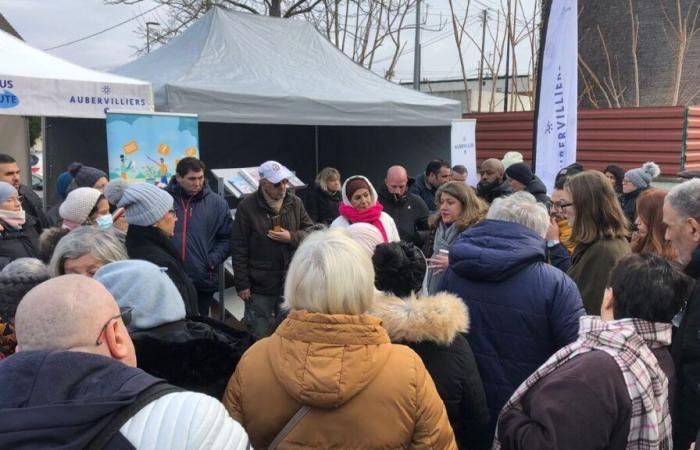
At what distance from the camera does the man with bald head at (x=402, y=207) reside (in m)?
5.33

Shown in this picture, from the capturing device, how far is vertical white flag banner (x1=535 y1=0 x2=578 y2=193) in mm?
6195

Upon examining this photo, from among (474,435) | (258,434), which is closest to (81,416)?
(258,434)

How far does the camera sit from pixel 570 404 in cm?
152

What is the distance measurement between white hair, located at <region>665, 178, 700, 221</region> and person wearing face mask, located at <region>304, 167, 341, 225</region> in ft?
13.1

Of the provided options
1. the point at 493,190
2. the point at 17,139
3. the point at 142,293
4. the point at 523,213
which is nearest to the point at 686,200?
the point at 523,213

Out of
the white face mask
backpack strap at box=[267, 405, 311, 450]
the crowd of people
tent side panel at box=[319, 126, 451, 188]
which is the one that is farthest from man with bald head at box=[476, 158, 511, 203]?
backpack strap at box=[267, 405, 311, 450]

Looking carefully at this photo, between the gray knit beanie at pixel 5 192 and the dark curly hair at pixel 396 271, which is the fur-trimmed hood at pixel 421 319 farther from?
the gray knit beanie at pixel 5 192

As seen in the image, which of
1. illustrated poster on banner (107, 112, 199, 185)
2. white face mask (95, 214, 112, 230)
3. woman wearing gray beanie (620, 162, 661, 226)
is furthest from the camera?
woman wearing gray beanie (620, 162, 661, 226)

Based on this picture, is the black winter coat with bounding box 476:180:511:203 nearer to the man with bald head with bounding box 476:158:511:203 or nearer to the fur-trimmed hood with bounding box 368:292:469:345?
the man with bald head with bounding box 476:158:511:203

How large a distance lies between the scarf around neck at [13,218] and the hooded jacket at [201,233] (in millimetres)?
991

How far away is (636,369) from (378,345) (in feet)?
2.39

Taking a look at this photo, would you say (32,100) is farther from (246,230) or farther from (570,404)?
(570,404)

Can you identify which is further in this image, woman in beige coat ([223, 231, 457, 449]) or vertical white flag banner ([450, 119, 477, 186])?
vertical white flag banner ([450, 119, 477, 186])

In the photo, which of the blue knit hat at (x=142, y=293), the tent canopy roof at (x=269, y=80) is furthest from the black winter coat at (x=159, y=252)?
the tent canopy roof at (x=269, y=80)
